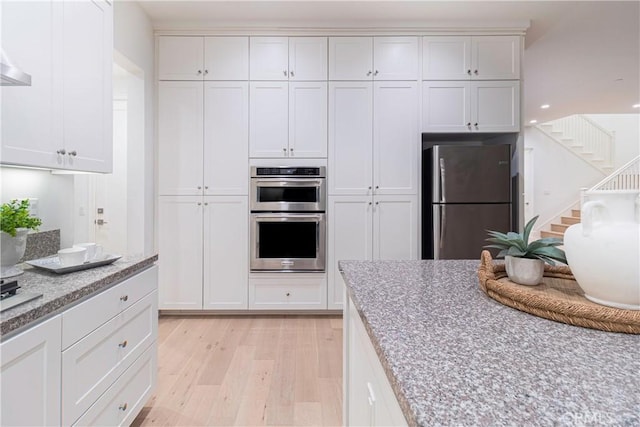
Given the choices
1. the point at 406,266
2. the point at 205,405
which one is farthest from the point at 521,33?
the point at 205,405

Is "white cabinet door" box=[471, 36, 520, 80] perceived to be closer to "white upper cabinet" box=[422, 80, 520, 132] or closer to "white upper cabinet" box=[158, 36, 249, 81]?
"white upper cabinet" box=[422, 80, 520, 132]

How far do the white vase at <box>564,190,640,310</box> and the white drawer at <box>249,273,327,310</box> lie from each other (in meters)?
2.44

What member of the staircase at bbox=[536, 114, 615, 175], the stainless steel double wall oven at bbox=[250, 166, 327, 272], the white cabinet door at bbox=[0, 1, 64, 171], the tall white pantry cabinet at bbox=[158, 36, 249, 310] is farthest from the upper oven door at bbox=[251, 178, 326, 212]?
the staircase at bbox=[536, 114, 615, 175]

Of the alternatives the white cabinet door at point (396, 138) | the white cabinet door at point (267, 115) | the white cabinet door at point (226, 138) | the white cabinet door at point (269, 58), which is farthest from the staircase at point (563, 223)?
the white cabinet door at point (226, 138)

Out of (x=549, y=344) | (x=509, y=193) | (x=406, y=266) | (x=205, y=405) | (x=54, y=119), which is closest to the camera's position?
(x=549, y=344)

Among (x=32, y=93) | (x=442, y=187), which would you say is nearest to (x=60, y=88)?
(x=32, y=93)

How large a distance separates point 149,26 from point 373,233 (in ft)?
8.95

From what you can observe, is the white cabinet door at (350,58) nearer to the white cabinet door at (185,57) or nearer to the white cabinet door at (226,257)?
the white cabinet door at (185,57)

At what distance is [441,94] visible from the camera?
3.01 m

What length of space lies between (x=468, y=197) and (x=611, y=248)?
2.35 meters

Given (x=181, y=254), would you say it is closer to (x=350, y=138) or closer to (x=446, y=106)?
(x=350, y=138)

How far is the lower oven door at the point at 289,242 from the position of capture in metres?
2.99

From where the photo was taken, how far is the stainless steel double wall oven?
298 centimetres

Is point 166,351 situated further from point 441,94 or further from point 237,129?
point 441,94
